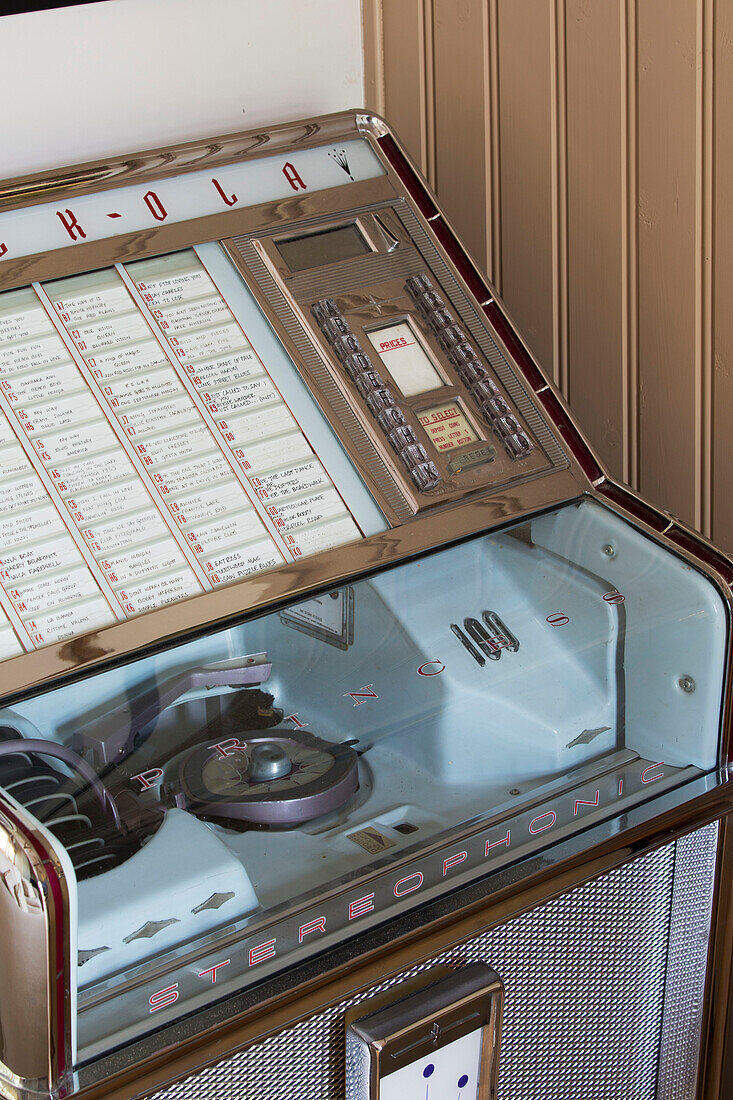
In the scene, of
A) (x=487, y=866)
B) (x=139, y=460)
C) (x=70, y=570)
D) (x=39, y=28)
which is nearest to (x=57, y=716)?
(x=70, y=570)

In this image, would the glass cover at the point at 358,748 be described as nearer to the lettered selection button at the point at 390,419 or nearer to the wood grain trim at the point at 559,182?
the lettered selection button at the point at 390,419

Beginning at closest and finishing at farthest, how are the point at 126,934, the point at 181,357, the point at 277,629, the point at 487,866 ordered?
the point at 126,934
the point at 487,866
the point at 277,629
the point at 181,357

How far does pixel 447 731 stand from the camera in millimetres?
1136

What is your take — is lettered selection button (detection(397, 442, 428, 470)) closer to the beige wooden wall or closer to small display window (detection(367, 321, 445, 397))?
small display window (detection(367, 321, 445, 397))

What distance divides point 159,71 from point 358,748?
0.99 m

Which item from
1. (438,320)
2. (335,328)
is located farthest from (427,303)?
(335,328)

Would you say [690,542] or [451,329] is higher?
[451,329]

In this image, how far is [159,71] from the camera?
1.55 metres

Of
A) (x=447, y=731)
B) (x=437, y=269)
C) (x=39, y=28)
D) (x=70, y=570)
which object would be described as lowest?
(x=447, y=731)

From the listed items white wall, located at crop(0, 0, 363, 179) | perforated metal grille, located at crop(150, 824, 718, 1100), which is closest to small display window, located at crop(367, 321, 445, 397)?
white wall, located at crop(0, 0, 363, 179)

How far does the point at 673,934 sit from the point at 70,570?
0.76m

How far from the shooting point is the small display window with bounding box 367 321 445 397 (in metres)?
1.35

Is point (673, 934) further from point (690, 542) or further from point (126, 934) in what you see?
point (126, 934)

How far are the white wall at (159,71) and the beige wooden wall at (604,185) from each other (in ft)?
0.39
